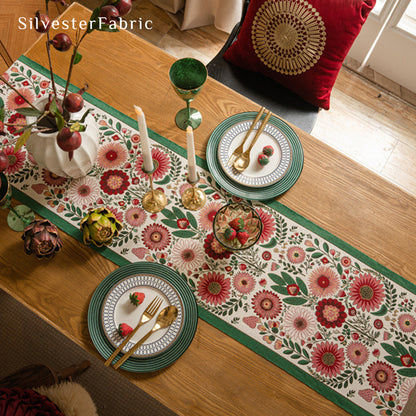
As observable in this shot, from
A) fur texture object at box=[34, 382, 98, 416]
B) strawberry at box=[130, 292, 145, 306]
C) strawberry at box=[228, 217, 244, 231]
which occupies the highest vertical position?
strawberry at box=[228, 217, 244, 231]

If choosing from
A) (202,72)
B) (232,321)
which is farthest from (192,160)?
(232,321)

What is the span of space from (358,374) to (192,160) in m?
0.66

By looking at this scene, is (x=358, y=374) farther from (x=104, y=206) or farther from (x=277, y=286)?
(x=104, y=206)

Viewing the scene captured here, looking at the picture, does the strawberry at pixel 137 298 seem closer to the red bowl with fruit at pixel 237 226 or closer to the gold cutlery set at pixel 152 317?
the gold cutlery set at pixel 152 317

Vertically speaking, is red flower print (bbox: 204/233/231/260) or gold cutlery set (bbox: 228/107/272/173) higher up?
gold cutlery set (bbox: 228/107/272/173)

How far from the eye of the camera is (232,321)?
3.36ft

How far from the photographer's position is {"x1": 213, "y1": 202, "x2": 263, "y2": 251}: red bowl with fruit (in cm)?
104

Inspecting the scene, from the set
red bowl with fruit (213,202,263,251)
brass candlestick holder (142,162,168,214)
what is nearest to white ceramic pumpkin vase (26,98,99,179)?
brass candlestick holder (142,162,168,214)

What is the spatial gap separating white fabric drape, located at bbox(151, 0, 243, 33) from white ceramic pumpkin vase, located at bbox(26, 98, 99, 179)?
1420mm

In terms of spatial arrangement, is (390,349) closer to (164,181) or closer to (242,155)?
(242,155)

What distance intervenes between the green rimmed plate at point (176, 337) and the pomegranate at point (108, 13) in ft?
1.89

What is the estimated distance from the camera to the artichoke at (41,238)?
1.00m

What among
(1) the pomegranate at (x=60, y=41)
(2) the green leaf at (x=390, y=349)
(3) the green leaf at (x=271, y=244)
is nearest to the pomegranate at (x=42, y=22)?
(1) the pomegranate at (x=60, y=41)

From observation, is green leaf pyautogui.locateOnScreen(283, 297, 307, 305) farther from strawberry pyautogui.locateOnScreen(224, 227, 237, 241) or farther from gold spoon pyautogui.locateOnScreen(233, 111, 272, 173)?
gold spoon pyautogui.locateOnScreen(233, 111, 272, 173)
